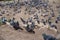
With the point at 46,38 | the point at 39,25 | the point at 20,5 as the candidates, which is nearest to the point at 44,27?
the point at 39,25

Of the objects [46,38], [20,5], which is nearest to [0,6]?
[20,5]

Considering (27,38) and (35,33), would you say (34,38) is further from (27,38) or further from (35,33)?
(35,33)

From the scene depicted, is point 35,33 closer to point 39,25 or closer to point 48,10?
point 39,25

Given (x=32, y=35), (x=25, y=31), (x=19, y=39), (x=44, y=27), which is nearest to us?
(x=19, y=39)

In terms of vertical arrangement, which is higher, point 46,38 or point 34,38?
point 46,38

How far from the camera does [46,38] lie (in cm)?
399

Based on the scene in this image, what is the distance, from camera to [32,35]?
5.27 meters

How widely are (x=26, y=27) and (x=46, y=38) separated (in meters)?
1.75

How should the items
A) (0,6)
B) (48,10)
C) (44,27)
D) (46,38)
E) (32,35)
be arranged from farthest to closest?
1. (0,6)
2. (48,10)
3. (44,27)
4. (32,35)
5. (46,38)

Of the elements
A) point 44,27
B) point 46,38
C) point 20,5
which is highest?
point 46,38

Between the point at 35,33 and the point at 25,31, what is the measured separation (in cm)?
32

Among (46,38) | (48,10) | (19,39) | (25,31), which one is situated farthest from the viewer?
(48,10)

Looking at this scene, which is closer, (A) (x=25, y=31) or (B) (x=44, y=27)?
(A) (x=25, y=31)

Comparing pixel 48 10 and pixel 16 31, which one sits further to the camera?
pixel 48 10
